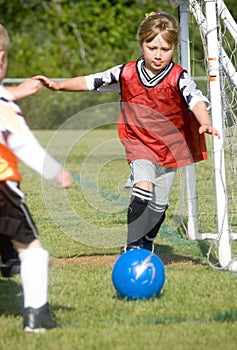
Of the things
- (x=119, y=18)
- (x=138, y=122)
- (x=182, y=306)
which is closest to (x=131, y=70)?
(x=138, y=122)

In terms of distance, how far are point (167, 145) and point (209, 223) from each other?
1964mm

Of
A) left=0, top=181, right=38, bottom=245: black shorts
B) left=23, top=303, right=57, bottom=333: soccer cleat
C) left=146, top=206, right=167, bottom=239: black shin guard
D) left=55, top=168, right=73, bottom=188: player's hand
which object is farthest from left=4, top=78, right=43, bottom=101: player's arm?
left=146, top=206, right=167, bottom=239: black shin guard

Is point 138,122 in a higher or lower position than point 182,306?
higher

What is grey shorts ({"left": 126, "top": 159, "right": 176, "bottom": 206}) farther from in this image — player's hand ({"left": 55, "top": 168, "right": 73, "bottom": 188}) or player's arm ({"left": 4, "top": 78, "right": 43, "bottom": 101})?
player's hand ({"left": 55, "top": 168, "right": 73, "bottom": 188})

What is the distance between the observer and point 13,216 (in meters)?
4.15

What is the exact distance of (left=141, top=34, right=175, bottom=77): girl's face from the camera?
5664 mm

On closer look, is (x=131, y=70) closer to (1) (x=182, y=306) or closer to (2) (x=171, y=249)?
(2) (x=171, y=249)

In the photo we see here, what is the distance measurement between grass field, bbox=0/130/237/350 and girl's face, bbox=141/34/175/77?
4.81ft

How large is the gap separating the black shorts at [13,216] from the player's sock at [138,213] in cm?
176

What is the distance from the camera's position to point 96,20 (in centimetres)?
1833

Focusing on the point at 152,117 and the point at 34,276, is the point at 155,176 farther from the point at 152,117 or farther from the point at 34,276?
the point at 34,276

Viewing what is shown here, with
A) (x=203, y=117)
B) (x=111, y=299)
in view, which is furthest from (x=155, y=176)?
(x=111, y=299)

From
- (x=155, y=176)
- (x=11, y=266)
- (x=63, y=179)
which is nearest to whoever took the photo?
(x=63, y=179)

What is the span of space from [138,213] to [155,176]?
1.04 ft
